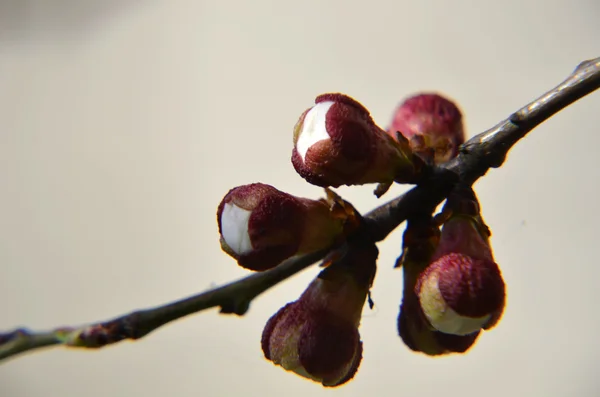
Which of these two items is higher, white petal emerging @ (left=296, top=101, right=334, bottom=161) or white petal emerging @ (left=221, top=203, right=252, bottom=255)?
white petal emerging @ (left=296, top=101, right=334, bottom=161)

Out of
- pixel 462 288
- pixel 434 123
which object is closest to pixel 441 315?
pixel 462 288

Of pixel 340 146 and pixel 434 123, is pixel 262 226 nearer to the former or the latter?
pixel 340 146

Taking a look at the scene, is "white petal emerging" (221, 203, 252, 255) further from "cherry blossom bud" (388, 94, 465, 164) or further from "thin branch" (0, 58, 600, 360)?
"cherry blossom bud" (388, 94, 465, 164)

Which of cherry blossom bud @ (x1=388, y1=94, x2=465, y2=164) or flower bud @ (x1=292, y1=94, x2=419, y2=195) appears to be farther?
cherry blossom bud @ (x1=388, y1=94, x2=465, y2=164)

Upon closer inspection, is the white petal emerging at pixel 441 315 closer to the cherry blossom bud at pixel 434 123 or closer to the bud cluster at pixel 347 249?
the bud cluster at pixel 347 249

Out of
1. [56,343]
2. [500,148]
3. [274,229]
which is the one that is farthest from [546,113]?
[56,343]

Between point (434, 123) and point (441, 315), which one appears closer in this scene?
point (441, 315)

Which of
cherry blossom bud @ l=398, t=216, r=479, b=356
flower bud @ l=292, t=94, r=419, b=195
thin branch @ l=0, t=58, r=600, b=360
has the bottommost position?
cherry blossom bud @ l=398, t=216, r=479, b=356

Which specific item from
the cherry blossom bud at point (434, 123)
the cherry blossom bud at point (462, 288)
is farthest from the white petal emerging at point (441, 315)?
the cherry blossom bud at point (434, 123)

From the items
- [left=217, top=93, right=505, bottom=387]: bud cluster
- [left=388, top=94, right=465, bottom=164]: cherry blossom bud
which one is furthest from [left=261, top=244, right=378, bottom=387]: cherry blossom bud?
[left=388, top=94, right=465, bottom=164]: cherry blossom bud
